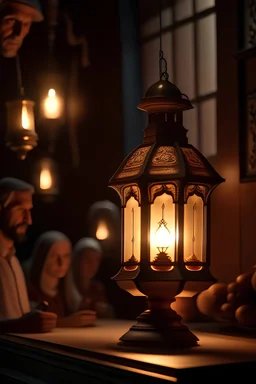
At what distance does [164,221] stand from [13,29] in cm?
135

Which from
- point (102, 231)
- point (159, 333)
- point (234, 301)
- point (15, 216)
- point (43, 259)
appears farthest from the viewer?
point (102, 231)

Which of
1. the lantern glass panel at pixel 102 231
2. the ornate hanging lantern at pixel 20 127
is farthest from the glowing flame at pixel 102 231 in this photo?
the ornate hanging lantern at pixel 20 127

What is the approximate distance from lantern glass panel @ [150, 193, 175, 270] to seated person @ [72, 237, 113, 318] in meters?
0.99

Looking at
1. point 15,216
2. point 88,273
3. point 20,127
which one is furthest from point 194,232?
point 20,127

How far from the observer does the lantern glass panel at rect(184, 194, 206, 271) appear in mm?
2203

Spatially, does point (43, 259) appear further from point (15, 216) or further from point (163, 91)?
point (163, 91)

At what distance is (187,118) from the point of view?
10.6ft

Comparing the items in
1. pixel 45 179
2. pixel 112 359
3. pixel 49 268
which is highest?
pixel 45 179

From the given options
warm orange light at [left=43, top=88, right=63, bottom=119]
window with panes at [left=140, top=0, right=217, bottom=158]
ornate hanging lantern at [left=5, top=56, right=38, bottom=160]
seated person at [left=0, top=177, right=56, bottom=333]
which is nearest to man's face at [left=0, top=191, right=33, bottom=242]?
seated person at [left=0, top=177, right=56, bottom=333]

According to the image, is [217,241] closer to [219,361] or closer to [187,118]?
[187,118]

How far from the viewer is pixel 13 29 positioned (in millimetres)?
3170

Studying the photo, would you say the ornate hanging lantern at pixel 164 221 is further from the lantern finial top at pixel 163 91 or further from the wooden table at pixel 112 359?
the wooden table at pixel 112 359

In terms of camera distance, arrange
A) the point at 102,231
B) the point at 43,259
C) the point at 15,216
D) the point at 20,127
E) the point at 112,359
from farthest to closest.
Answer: the point at 102,231 < the point at 20,127 < the point at 43,259 < the point at 15,216 < the point at 112,359

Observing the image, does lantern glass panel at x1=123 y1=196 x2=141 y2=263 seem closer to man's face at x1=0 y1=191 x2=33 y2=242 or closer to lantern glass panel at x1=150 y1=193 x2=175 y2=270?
lantern glass panel at x1=150 y1=193 x2=175 y2=270
